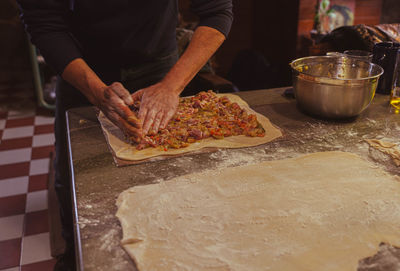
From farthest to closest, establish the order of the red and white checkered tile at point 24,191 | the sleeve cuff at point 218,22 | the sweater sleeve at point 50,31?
1. the red and white checkered tile at point 24,191
2. the sleeve cuff at point 218,22
3. the sweater sleeve at point 50,31

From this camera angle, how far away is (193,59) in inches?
69.8

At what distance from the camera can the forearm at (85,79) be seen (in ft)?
5.30

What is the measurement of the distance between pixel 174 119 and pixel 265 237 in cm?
82

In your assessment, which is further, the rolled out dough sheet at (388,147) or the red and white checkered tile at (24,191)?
the red and white checkered tile at (24,191)

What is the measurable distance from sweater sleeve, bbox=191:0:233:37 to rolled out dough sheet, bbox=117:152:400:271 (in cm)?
96

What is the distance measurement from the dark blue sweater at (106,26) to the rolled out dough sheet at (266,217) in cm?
101

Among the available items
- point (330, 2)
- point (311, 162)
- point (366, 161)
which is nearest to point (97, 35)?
point (311, 162)

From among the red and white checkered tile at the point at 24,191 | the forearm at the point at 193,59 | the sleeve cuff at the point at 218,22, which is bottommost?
the red and white checkered tile at the point at 24,191

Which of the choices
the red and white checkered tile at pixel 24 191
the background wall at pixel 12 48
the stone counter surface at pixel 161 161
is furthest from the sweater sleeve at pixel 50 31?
the background wall at pixel 12 48

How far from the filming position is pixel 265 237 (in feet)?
2.92

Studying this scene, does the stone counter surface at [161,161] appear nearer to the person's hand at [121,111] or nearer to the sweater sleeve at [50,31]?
the person's hand at [121,111]

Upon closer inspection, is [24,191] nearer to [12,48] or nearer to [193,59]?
[193,59]

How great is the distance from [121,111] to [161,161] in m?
0.32

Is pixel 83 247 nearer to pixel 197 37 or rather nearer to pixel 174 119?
pixel 174 119
